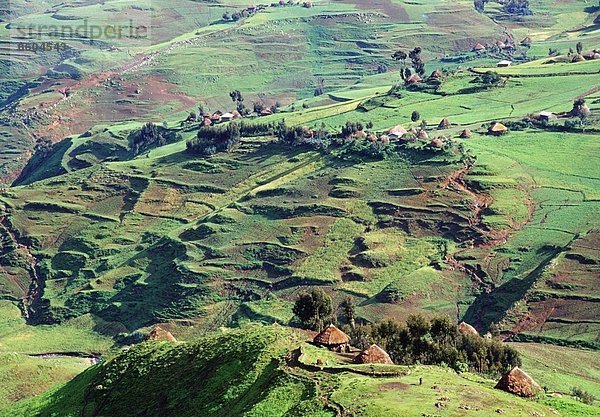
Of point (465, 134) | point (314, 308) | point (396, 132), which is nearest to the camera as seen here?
point (314, 308)

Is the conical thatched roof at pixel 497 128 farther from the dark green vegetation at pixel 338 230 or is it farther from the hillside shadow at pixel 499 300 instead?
the hillside shadow at pixel 499 300

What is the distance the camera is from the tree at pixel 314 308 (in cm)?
6234

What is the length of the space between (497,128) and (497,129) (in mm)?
163

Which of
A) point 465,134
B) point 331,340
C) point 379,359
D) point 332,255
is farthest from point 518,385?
point 465,134

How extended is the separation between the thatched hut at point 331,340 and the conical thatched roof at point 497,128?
3009 inches

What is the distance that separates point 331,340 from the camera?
156 feet

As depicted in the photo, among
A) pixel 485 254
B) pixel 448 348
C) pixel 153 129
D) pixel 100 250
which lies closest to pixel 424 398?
pixel 448 348

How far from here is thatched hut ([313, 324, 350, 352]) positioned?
47469mm

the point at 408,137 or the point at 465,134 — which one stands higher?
the point at 465,134

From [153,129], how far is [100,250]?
52557mm

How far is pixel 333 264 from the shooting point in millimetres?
92688

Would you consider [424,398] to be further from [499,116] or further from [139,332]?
[499,116]

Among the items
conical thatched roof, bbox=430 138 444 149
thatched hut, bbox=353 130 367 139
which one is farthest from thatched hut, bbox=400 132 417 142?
thatched hut, bbox=353 130 367 139

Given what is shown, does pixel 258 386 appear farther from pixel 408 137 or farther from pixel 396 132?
pixel 396 132
